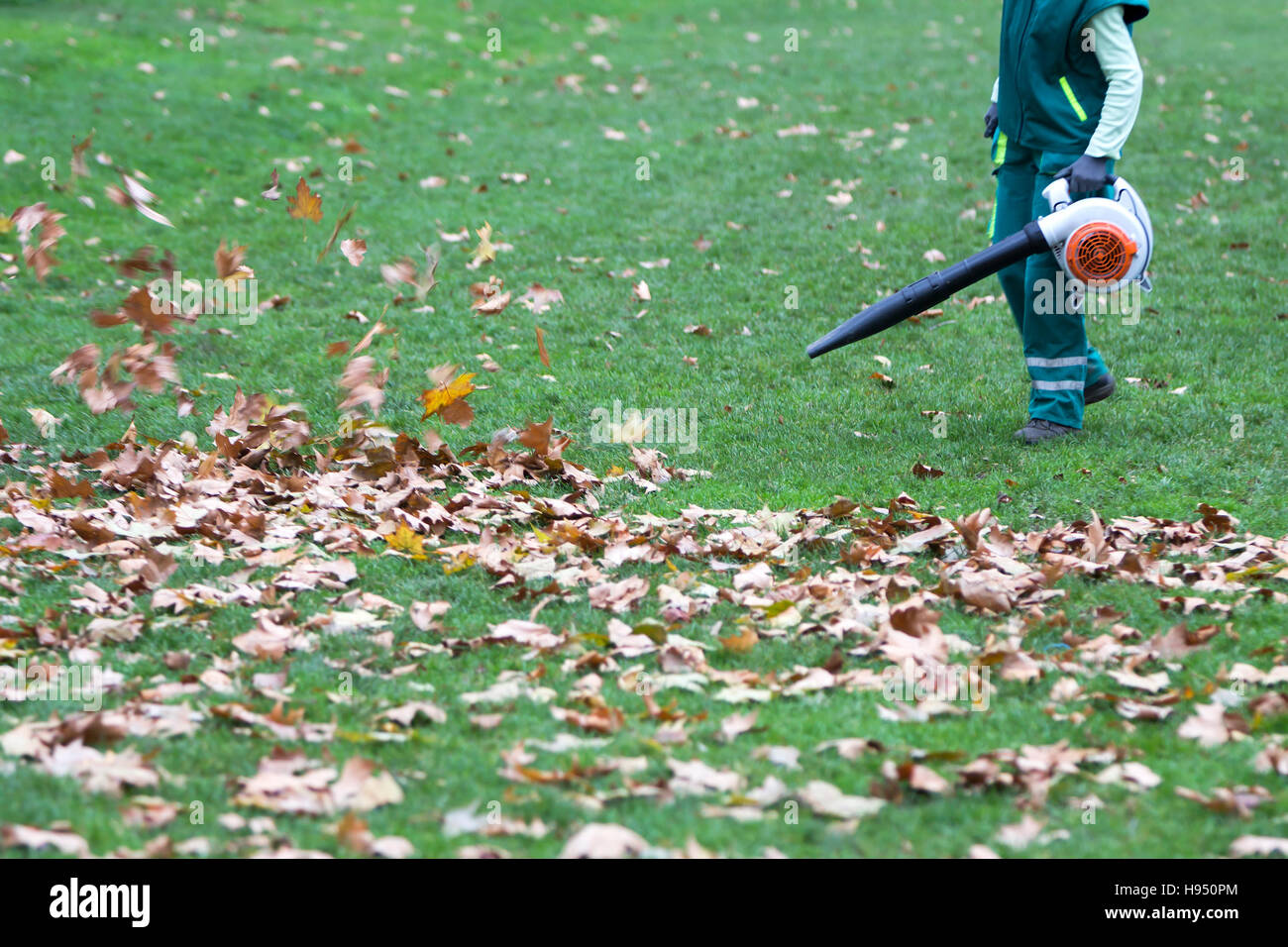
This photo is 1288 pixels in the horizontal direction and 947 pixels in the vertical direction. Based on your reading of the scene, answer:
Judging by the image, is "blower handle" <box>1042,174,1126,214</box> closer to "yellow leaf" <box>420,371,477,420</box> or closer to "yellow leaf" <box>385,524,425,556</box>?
"yellow leaf" <box>420,371,477,420</box>

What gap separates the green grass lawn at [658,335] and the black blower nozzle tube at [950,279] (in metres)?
0.67

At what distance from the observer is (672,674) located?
3803 millimetres

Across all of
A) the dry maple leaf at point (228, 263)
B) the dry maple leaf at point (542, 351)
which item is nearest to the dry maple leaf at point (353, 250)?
the dry maple leaf at point (228, 263)

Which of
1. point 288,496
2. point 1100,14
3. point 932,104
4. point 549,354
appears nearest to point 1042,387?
point 1100,14

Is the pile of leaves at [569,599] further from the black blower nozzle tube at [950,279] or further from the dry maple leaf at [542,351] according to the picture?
the black blower nozzle tube at [950,279]

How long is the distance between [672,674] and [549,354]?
4166 mm

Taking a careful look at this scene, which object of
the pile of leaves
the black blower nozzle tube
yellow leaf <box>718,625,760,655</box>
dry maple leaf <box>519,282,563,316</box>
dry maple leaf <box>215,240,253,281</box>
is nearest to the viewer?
the pile of leaves

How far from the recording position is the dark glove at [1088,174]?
5398 millimetres

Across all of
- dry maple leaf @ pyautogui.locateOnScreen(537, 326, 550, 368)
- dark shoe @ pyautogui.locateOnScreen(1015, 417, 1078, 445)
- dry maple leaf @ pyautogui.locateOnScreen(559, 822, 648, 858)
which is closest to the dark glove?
dark shoe @ pyautogui.locateOnScreen(1015, 417, 1078, 445)

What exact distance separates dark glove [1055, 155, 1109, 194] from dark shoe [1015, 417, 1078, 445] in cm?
113

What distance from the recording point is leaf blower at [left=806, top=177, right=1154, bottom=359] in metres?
5.34

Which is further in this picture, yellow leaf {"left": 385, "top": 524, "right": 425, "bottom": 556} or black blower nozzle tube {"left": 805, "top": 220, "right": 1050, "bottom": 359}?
black blower nozzle tube {"left": 805, "top": 220, "right": 1050, "bottom": 359}

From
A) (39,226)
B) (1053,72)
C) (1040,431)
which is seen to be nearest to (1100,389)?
(1040,431)
